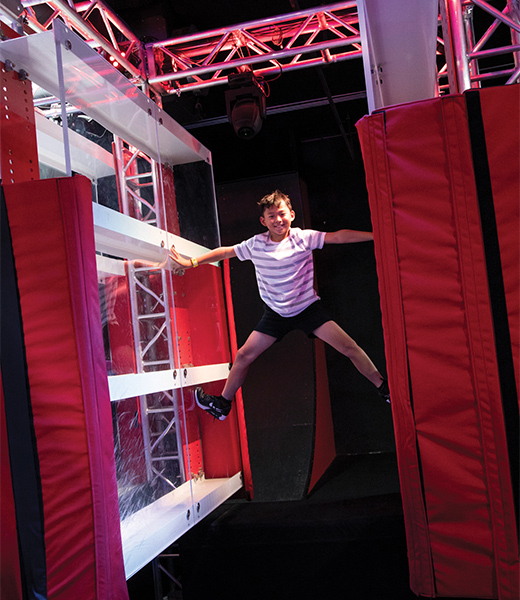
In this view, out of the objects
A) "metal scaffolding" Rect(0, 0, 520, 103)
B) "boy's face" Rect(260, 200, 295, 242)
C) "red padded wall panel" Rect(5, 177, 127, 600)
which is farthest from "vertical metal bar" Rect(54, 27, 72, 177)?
"metal scaffolding" Rect(0, 0, 520, 103)

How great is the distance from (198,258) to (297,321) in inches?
31.3

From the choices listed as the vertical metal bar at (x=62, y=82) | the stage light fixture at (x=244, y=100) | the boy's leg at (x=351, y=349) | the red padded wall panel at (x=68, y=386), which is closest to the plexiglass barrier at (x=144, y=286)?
the vertical metal bar at (x=62, y=82)

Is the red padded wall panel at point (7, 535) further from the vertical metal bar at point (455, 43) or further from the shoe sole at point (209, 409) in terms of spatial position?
the vertical metal bar at point (455, 43)

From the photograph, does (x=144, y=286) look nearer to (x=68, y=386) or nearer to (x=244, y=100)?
(x=68, y=386)

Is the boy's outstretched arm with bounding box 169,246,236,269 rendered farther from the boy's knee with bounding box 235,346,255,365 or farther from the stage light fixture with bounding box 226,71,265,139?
the stage light fixture with bounding box 226,71,265,139

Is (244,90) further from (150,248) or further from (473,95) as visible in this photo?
(473,95)

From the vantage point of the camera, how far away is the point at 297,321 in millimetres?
3764

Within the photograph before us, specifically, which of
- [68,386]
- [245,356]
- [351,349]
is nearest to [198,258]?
[245,356]

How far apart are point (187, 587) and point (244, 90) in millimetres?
3675

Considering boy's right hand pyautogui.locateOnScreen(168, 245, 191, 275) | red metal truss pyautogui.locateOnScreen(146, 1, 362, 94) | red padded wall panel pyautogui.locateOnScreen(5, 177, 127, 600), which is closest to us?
red padded wall panel pyautogui.locateOnScreen(5, 177, 127, 600)

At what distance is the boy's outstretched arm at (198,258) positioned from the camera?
11.6 feet

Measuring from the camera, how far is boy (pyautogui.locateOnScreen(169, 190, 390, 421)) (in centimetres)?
368

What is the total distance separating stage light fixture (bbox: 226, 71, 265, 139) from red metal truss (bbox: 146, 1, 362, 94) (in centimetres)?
13

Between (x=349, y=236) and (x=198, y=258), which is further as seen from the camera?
(x=198, y=258)
